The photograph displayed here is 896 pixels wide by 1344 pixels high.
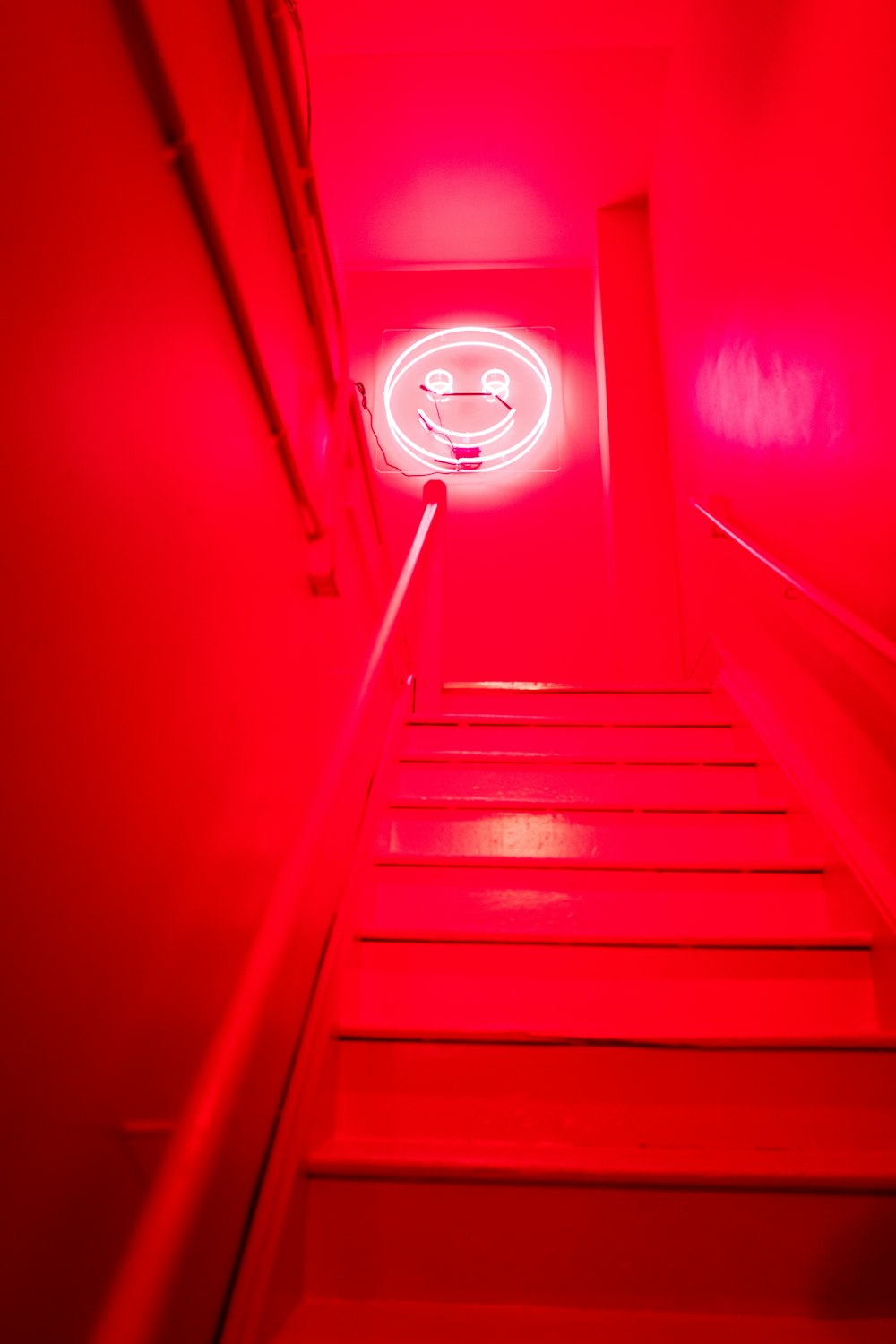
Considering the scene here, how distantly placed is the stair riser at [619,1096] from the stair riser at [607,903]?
357 millimetres

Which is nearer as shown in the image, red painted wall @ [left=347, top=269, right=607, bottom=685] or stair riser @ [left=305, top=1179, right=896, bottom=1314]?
stair riser @ [left=305, top=1179, right=896, bottom=1314]

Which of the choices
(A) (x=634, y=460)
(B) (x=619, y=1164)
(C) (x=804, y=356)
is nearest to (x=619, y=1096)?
(B) (x=619, y=1164)

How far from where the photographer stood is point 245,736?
60.4 inches

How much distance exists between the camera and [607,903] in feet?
6.39

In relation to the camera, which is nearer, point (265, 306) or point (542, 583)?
point (265, 306)

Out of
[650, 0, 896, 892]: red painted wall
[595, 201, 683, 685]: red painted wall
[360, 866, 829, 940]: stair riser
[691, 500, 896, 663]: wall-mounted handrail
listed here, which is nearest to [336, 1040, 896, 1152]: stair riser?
[360, 866, 829, 940]: stair riser

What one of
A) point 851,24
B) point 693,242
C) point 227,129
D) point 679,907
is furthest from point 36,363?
point 693,242

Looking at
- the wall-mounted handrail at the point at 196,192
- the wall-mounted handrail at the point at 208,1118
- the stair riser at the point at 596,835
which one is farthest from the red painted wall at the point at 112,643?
the stair riser at the point at 596,835

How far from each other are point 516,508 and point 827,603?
3.05 meters

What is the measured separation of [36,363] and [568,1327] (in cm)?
141

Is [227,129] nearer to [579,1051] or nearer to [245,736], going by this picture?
[245,736]

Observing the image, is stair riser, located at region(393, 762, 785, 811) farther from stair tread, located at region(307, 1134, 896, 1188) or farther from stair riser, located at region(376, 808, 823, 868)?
stair tread, located at region(307, 1134, 896, 1188)

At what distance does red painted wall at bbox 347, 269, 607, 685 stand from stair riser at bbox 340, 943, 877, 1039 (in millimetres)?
2740

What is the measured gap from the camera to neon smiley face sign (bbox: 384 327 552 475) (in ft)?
16.3
